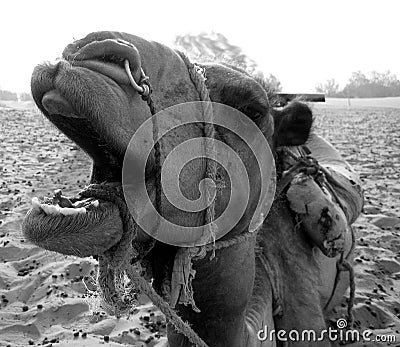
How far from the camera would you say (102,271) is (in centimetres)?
139

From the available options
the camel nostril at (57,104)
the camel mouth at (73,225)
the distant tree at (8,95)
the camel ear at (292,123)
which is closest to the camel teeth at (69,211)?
the camel mouth at (73,225)

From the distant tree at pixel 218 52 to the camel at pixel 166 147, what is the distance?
20cm

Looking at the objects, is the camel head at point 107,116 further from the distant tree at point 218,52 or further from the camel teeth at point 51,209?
the distant tree at point 218,52

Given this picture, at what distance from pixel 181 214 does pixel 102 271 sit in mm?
272

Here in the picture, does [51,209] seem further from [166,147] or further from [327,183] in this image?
[327,183]

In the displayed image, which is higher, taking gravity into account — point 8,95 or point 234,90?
point 234,90

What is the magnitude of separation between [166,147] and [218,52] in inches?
38.7

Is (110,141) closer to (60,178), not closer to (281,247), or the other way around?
(281,247)

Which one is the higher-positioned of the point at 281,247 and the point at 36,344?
the point at 281,247

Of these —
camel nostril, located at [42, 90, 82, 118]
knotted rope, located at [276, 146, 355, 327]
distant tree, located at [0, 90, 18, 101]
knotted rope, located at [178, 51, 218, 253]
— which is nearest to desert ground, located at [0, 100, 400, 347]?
knotted rope, located at [276, 146, 355, 327]

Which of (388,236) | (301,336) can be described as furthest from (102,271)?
(388,236)

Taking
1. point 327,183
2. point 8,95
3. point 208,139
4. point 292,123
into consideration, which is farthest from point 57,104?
point 8,95

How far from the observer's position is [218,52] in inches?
86.4

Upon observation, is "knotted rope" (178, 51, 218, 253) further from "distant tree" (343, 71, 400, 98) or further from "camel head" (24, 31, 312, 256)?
"distant tree" (343, 71, 400, 98)
